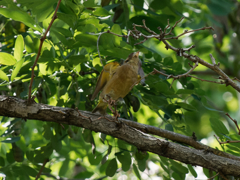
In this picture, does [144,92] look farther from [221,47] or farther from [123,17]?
[221,47]

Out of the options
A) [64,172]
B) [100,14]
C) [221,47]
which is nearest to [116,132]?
[100,14]

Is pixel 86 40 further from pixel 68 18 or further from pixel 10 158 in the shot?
pixel 10 158

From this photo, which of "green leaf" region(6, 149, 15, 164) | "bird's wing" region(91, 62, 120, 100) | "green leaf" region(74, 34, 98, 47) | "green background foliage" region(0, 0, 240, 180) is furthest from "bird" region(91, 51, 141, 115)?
"green leaf" region(6, 149, 15, 164)

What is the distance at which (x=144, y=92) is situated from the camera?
2787 mm

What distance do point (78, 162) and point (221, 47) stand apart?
385 centimetres

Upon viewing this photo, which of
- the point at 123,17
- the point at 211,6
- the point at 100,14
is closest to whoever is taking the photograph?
the point at 100,14

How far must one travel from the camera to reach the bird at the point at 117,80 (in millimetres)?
2789

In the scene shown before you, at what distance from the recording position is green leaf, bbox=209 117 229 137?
8.23 ft

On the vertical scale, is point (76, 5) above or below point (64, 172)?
above

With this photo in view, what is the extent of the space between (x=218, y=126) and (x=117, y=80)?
1181 mm

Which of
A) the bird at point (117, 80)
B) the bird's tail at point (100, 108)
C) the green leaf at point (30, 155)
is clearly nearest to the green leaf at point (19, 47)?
the bird at point (117, 80)

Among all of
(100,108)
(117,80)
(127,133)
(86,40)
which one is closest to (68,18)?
(86,40)

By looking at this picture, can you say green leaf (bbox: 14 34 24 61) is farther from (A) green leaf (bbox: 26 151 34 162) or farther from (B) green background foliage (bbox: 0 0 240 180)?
(A) green leaf (bbox: 26 151 34 162)

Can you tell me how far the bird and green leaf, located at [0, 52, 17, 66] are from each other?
915 mm
